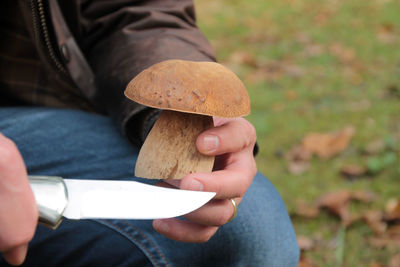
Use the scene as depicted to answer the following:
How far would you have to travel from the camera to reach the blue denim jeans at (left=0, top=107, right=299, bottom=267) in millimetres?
1081

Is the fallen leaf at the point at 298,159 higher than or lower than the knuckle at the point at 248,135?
lower

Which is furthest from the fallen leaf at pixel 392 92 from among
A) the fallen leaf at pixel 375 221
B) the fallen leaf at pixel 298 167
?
the fallen leaf at pixel 375 221

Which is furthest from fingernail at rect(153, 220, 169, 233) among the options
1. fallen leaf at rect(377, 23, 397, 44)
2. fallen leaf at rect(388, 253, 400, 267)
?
fallen leaf at rect(377, 23, 397, 44)

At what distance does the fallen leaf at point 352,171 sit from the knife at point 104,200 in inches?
63.6

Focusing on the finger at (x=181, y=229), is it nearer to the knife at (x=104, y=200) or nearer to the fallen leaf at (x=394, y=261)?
the knife at (x=104, y=200)

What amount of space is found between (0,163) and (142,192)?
23 centimetres

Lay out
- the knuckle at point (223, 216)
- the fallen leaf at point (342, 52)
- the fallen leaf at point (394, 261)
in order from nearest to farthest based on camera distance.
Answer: the knuckle at point (223, 216)
the fallen leaf at point (394, 261)
the fallen leaf at point (342, 52)

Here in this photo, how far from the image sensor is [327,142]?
2504mm

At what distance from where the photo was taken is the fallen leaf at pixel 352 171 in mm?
2242

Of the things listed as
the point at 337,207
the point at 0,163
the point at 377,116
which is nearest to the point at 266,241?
the point at 0,163

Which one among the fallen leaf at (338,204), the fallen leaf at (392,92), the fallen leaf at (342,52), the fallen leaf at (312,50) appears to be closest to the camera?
the fallen leaf at (338,204)

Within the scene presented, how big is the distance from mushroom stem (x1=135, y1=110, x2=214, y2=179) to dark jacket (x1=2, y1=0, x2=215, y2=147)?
5.7 inches

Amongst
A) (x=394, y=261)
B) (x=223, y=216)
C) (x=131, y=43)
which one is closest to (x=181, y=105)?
(x=223, y=216)

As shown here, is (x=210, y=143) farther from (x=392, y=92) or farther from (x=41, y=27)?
(x=392, y=92)
